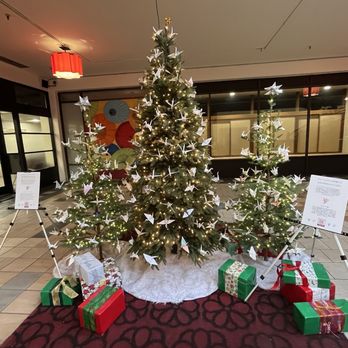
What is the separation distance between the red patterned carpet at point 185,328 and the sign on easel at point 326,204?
80 cm

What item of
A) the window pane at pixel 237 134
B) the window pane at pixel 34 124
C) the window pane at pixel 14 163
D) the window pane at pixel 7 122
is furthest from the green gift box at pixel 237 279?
the window pane at pixel 34 124

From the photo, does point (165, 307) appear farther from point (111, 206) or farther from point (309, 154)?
point (309, 154)

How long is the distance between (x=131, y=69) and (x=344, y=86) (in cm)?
623

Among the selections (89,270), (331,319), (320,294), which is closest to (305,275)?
(320,294)

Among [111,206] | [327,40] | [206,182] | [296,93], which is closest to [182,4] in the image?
[206,182]

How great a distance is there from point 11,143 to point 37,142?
0.92m

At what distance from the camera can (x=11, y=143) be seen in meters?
6.13

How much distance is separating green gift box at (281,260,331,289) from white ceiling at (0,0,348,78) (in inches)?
143

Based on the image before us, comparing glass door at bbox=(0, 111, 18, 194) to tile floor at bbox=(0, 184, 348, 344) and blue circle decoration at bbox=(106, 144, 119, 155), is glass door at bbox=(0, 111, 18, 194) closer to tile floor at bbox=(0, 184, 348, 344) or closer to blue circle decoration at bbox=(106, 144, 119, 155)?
tile floor at bbox=(0, 184, 348, 344)

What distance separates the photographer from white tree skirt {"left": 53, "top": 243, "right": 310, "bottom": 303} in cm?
220

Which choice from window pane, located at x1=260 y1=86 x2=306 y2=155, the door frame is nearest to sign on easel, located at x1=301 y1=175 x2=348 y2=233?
window pane, located at x1=260 y1=86 x2=306 y2=155

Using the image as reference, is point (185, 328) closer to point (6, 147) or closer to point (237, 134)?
point (6, 147)

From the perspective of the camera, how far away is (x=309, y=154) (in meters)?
7.14

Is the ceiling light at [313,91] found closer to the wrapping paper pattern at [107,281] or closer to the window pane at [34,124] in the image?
the wrapping paper pattern at [107,281]
